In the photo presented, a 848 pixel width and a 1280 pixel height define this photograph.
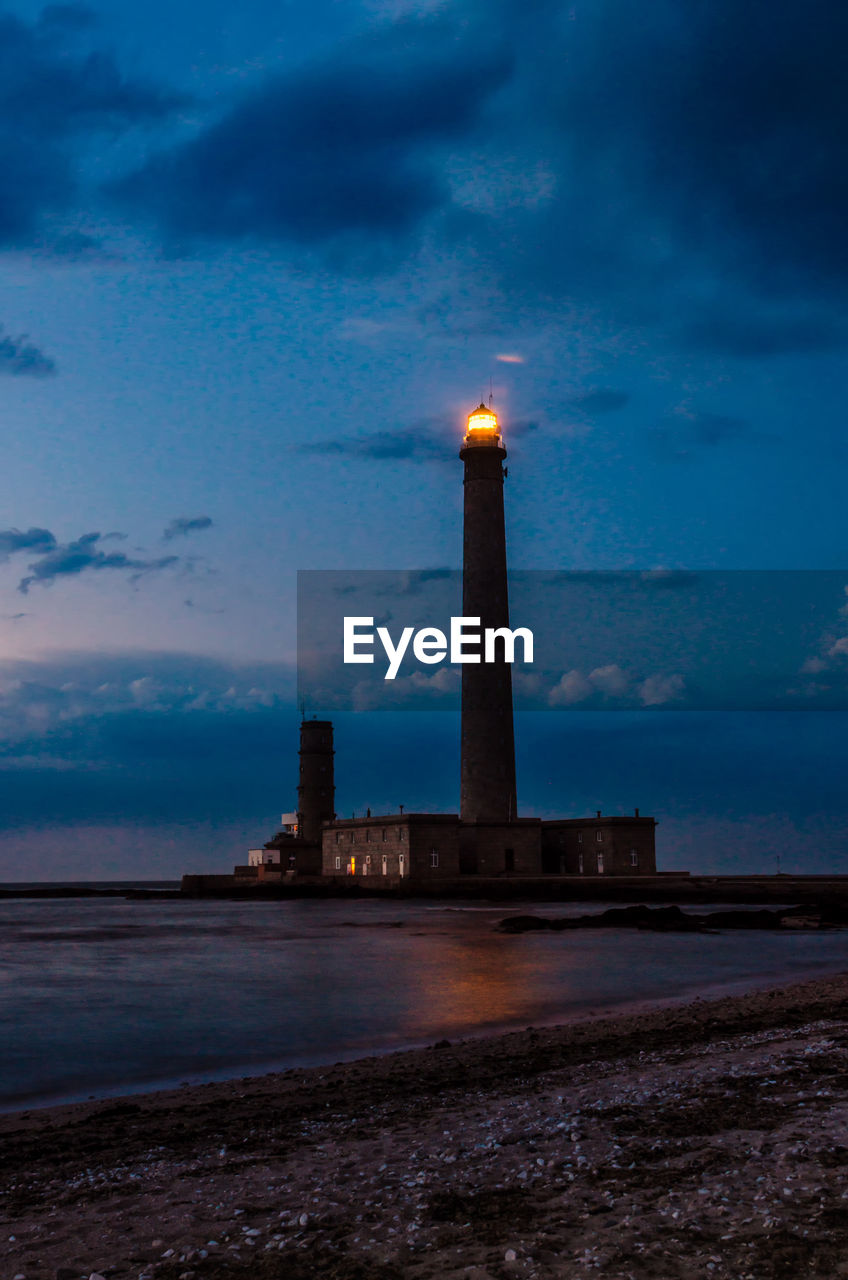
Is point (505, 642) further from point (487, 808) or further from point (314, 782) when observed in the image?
point (314, 782)

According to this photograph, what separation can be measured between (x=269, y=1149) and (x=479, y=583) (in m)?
51.7

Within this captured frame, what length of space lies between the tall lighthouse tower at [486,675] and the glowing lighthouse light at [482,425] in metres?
0.93

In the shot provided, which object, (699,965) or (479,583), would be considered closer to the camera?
(699,965)

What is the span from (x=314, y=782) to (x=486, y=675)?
22.5 metres

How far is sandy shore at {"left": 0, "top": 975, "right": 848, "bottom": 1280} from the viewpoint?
15.5 ft

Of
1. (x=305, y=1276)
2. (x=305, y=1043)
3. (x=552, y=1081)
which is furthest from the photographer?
(x=305, y=1043)

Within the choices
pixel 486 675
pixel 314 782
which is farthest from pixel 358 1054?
pixel 314 782

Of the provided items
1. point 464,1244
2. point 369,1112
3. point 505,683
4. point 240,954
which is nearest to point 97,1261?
point 464,1244

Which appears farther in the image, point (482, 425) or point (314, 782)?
point (314, 782)

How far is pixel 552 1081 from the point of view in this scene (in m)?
9.46

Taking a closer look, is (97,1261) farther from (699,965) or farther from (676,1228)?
(699,965)

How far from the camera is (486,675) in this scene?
189 feet

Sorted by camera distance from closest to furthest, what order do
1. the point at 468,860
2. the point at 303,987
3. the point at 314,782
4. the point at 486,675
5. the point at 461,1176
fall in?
the point at 461,1176, the point at 303,987, the point at 486,675, the point at 468,860, the point at 314,782

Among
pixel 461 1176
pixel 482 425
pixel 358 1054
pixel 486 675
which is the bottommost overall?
pixel 358 1054
